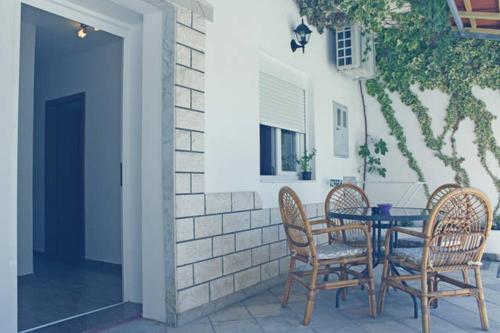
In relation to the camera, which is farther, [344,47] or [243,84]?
[344,47]

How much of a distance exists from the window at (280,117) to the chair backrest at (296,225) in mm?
1106

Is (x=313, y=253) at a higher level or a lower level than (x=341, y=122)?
lower

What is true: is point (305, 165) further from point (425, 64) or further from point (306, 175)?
point (425, 64)

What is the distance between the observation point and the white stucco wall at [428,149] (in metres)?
5.27

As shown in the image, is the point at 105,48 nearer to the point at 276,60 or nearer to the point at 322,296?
the point at 276,60

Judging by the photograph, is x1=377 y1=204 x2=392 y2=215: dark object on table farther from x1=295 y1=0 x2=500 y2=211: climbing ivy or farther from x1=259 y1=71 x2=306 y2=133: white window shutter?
x1=295 y1=0 x2=500 y2=211: climbing ivy

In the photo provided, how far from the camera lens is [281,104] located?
430 centimetres

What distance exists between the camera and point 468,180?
5379mm

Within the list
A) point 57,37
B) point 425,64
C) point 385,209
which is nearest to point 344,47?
point 425,64

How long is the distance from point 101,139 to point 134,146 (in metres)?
1.78

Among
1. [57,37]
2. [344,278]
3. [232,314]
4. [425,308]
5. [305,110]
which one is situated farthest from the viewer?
[305,110]

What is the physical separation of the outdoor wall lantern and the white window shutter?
15.7 inches

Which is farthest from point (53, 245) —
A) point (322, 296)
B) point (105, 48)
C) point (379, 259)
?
point (379, 259)

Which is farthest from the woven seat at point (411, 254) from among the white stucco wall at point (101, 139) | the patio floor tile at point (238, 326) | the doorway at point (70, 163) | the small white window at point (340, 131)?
the white stucco wall at point (101, 139)
